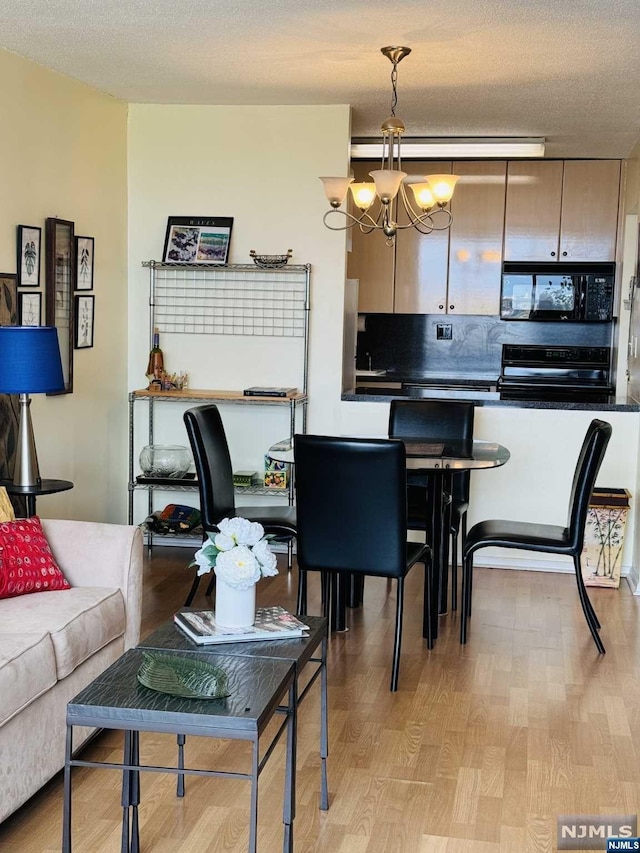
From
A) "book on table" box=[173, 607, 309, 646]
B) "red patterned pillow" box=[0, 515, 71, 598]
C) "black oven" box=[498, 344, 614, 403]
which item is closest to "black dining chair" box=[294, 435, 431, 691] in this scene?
"red patterned pillow" box=[0, 515, 71, 598]

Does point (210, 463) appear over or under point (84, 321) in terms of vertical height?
under

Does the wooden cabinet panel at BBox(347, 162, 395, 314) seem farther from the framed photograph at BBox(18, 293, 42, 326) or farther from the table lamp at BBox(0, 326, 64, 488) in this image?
the table lamp at BBox(0, 326, 64, 488)

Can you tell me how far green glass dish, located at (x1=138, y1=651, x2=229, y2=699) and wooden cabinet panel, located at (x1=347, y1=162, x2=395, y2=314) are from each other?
17.9 feet

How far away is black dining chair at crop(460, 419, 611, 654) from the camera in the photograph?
4223 mm

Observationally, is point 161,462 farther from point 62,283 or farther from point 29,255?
point 29,255

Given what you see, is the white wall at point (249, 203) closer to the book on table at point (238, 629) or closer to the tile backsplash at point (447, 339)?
the tile backsplash at point (447, 339)

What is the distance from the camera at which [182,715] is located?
2146mm

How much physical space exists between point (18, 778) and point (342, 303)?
364 cm

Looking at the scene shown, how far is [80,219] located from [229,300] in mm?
1003

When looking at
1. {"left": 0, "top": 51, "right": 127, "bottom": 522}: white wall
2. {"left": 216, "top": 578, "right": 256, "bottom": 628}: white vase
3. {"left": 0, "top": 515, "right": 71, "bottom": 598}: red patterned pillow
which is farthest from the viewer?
{"left": 0, "top": 51, "right": 127, "bottom": 522}: white wall

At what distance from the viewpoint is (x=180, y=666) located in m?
2.37

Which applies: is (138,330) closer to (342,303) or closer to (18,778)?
(342,303)

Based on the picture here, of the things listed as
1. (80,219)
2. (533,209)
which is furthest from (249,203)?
(533,209)

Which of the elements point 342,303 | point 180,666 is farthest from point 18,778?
point 342,303
